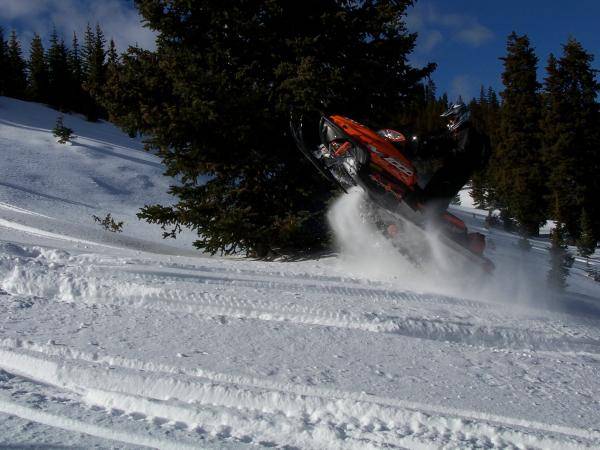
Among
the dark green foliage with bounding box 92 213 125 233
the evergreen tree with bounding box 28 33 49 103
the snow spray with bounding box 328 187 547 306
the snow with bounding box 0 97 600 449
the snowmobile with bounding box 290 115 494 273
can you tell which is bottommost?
the dark green foliage with bounding box 92 213 125 233

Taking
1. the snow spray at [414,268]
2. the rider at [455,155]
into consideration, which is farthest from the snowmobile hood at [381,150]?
the snow spray at [414,268]

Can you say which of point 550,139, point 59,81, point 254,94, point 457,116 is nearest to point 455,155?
point 457,116

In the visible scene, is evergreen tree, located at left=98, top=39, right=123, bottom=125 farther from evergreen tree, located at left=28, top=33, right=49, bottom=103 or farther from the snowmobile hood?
evergreen tree, located at left=28, top=33, right=49, bottom=103

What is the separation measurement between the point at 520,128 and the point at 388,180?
25.4 meters

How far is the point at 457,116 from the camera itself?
237 inches

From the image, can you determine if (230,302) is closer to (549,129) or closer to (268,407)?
(268,407)

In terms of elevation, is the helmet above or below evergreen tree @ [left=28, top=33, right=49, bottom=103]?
below

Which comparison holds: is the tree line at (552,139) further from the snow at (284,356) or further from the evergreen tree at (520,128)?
the snow at (284,356)

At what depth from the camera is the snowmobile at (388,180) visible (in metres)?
5.89

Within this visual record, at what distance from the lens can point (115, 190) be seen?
17.9m

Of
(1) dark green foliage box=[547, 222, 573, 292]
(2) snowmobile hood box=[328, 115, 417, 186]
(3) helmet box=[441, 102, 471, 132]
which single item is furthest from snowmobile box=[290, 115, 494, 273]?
(1) dark green foliage box=[547, 222, 573, 292]

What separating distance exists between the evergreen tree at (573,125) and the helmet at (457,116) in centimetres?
2232

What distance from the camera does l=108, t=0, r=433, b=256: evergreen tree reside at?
7367 mm

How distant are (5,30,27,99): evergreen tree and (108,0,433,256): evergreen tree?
129 ft
